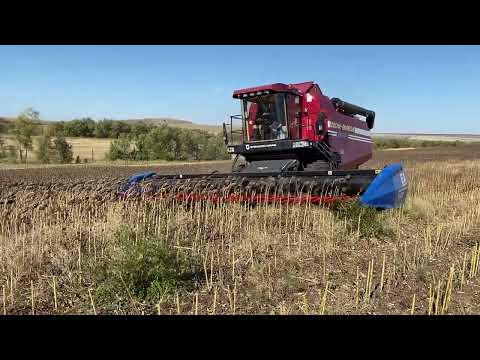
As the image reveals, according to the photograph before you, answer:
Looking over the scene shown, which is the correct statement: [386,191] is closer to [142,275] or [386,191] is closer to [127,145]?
[142,275]

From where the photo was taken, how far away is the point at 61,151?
36.5 metres

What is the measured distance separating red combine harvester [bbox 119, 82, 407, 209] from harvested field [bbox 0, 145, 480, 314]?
0.32 metres

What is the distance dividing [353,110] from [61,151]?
28.9 metres

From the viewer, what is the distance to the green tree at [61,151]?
36.4 metres

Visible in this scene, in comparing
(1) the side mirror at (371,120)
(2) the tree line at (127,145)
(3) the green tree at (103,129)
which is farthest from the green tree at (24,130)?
(1) the side mirror at (371,120)

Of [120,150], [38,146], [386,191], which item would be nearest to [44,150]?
[38,146]

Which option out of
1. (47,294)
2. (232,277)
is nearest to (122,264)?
(47,294)

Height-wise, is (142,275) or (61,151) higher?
(61,151)

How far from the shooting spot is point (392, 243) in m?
6.19

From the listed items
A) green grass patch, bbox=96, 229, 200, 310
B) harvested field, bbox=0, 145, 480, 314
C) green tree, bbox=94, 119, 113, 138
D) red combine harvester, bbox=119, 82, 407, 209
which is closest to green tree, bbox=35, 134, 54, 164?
green tree, bbox=94, 119, 113, 138

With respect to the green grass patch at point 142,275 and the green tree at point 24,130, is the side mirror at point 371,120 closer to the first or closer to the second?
the green grass patch at point 142,275

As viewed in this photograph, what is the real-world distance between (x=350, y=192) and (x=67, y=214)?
4718 millimetres

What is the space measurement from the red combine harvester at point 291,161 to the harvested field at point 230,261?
325 millimetres
